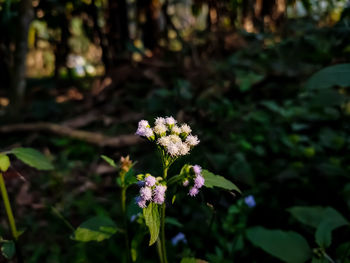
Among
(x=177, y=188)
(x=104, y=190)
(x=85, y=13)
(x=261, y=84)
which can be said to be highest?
(x=85, y=13)

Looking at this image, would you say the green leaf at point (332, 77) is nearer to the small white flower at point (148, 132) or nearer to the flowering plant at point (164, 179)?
the flowering plant at point (164, 179)

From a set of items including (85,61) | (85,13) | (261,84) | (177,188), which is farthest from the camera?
(85,61)

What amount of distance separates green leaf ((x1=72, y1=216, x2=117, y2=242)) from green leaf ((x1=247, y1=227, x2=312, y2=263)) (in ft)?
2.16

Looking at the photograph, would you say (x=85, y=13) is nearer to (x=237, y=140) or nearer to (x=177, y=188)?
(x=237, y=140)

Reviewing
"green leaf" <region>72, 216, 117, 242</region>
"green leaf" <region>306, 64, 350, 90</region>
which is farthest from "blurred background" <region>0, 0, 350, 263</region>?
"green leaf" <region>72, 216, 117, 242</region>

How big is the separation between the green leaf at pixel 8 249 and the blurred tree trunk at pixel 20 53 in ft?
6.96

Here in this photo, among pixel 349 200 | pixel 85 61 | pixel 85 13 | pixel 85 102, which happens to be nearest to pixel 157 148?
pixel 349 200

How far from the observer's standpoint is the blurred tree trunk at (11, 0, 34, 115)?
239 centimetres

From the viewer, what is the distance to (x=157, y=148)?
0.81 m

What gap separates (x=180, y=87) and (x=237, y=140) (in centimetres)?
73

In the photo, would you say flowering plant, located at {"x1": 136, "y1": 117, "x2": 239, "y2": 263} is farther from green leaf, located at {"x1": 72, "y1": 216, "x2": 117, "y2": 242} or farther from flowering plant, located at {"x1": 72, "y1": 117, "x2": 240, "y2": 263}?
green leaf, located at {"x1": 72, "y1": 216, "x2": 117, "y2": 242}

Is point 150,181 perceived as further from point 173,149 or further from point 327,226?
point 327,226

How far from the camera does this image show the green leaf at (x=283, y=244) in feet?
3.68

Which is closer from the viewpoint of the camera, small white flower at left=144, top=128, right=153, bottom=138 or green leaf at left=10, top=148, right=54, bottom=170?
small white flower at left=144, top=128, right=153, bottom=138
